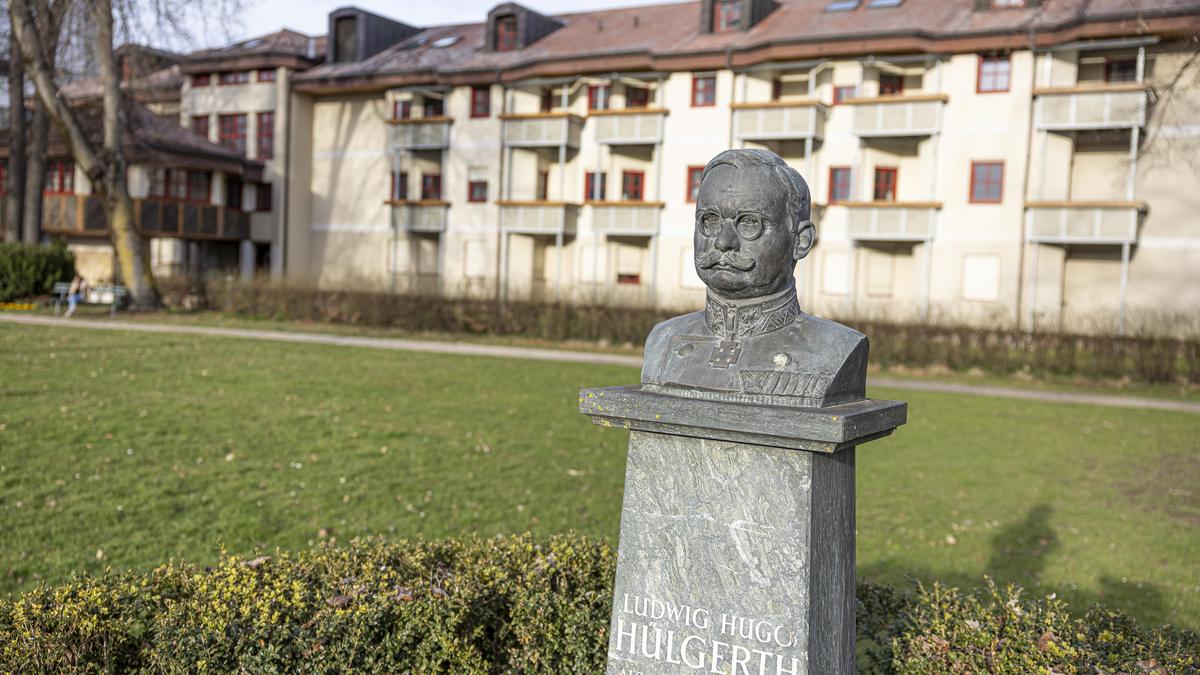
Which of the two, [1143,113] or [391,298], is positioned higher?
[1143,113]

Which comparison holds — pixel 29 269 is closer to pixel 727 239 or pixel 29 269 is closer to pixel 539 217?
pixel 539 217

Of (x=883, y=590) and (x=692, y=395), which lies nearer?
(x=692, y=395)

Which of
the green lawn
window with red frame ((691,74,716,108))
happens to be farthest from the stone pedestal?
window with red frame ((691,74,716,108))

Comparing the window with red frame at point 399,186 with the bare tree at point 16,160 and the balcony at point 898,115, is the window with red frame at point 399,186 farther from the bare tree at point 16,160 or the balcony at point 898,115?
the balcony at point 898,115

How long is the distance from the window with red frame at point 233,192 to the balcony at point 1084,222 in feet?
100

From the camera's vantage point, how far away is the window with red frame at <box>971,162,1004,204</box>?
2962 centimetres

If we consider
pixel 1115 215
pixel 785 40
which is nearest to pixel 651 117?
pixel 785 40

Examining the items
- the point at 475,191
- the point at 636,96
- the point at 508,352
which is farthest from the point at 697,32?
the point at 508,352

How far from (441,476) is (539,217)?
27027 mm

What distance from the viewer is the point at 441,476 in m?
9.77

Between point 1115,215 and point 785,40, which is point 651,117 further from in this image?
point 1115,215

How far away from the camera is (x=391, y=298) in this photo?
28.4m

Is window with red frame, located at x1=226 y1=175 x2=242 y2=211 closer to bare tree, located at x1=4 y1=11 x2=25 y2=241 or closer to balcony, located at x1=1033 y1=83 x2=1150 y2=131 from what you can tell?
bare tree, located at x1=4 y1=11 x2=25 y2=241

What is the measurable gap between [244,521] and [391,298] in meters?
20.9
